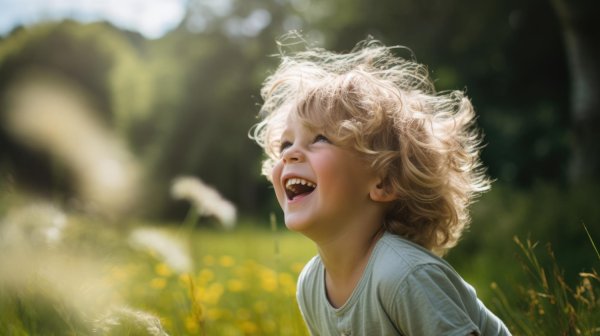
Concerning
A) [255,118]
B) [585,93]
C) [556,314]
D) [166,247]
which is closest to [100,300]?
[166,247]

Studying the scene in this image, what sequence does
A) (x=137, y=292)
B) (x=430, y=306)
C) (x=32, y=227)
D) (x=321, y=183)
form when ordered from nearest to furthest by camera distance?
(x=430, y=306) → (x=321, y=183) → (x=32, y=227) → (x=137, y=292)

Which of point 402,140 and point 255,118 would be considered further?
point 255,118

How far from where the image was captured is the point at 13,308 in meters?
2.60

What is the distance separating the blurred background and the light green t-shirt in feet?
1.24

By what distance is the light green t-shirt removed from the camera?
6.03ft

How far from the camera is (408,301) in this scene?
186 centimetres

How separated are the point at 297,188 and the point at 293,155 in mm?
140

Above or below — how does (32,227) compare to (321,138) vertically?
above

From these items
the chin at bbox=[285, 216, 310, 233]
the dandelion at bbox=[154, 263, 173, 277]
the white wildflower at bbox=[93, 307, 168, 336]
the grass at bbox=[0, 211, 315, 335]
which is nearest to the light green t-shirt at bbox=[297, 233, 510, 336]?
the chin at bbox=[285, 216, 310, 233]

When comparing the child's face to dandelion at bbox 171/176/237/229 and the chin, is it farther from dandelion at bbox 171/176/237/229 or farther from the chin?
dandelion at bbox 171/176/237/229

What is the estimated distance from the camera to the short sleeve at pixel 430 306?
1819 millimetres

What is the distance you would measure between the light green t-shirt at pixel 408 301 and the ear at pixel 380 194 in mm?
149

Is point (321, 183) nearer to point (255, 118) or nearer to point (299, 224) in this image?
point (299, 224)

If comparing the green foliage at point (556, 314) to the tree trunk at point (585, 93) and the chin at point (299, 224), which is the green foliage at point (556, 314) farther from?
the tree trunk at point (585, 93)
